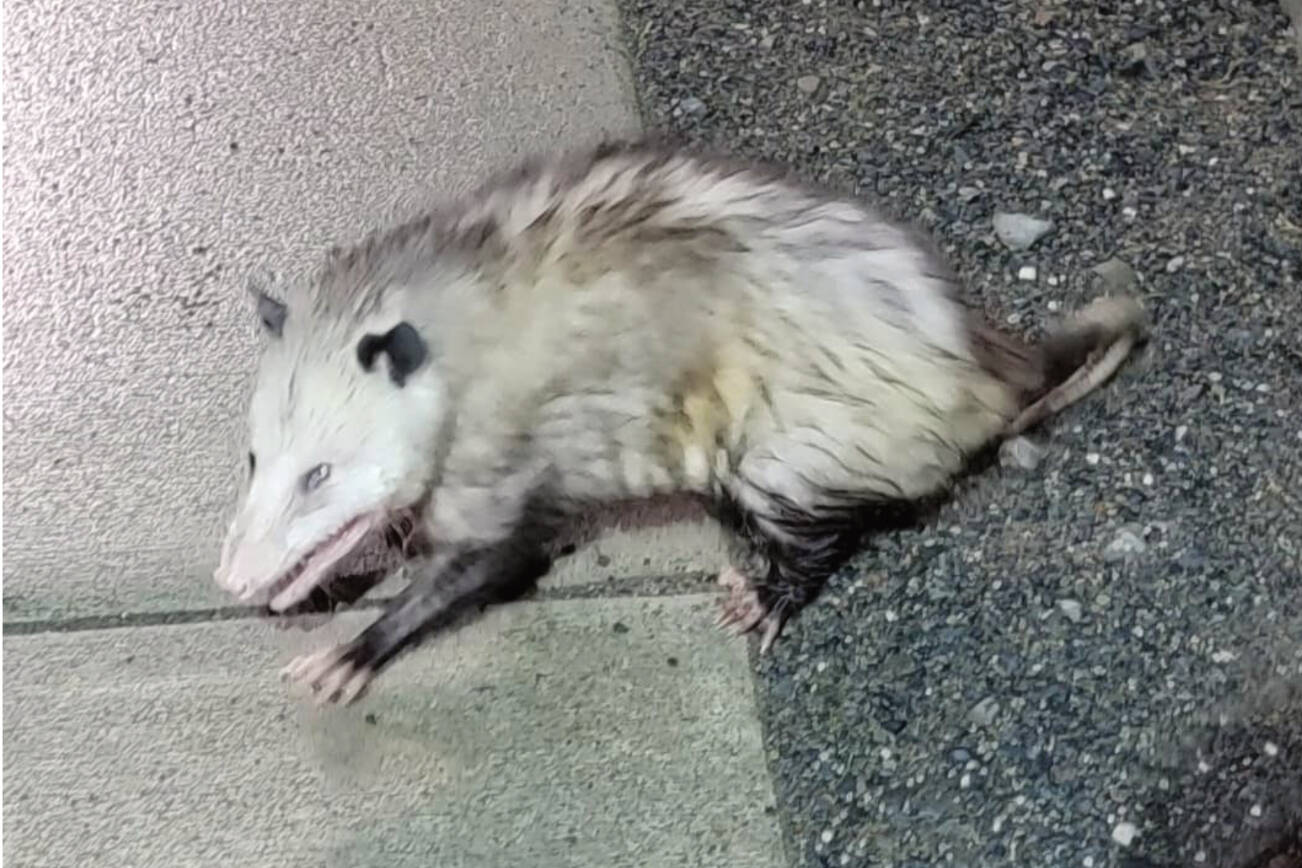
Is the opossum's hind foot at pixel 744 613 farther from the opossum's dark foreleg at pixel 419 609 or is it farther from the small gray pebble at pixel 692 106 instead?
the small gray pebble at pixel 692 106

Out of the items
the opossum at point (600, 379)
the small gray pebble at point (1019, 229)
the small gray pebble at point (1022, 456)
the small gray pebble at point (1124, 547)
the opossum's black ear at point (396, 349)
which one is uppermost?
the opossum's black ear at point (396, 349)

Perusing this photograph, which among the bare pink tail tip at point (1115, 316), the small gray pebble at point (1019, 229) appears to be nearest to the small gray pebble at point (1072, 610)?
the bare pink tail tip at point (1115, 316)

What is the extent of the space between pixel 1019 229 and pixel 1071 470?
344 mm

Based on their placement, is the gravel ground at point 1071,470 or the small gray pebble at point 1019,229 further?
the small gray pebble at point 1019,229

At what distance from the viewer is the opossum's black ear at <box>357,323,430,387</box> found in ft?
5.13

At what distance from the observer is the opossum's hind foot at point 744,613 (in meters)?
1.82

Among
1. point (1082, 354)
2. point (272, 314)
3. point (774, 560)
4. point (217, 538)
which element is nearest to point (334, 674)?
point (217, 538)

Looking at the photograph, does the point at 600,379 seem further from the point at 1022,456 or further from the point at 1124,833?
the point at 1124,833

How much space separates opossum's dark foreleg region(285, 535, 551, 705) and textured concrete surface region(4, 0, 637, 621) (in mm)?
191

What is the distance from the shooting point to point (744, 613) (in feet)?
6.04

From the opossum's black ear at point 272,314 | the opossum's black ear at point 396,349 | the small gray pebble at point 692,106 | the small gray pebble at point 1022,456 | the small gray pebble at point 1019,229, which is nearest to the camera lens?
the opossum's black ear at point 396,349

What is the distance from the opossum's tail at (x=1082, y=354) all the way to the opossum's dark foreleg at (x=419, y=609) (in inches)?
23.9

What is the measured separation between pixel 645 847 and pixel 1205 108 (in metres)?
1.24

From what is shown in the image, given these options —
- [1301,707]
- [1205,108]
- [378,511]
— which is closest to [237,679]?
[378,511]
